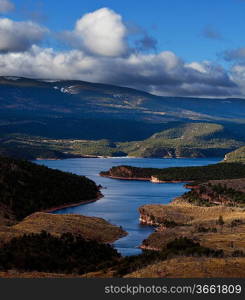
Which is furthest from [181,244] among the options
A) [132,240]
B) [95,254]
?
[132,240]

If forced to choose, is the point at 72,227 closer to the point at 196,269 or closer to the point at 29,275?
the point at 29,275

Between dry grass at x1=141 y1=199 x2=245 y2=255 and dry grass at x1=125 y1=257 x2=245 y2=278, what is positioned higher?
dry grass at x1=125 y1=257 x2=245 y2=278

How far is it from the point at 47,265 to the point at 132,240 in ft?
142

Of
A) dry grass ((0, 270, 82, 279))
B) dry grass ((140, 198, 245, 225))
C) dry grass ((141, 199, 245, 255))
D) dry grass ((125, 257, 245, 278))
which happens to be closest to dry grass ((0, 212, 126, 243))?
dry grass ((141, 199, 245, 255))

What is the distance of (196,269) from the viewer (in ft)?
217

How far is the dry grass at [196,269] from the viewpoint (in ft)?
213

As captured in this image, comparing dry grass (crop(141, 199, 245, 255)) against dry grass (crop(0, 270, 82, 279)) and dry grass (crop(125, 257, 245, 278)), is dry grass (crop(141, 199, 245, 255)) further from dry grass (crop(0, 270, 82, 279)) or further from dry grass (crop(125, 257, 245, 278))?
dry grass (crop(0, 270, 82, 279))

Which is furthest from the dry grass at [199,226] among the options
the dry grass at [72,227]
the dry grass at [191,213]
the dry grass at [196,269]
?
the dry grass at [196,269]

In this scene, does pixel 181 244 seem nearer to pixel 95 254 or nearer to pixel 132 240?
pixel 95 254

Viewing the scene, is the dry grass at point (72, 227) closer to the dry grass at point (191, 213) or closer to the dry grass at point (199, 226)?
the dry grass at point (199, 226)

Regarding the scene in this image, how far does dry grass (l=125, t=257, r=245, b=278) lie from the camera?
213 feet

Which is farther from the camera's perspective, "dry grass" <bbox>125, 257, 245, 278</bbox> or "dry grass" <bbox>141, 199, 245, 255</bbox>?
"dry grass" <bbox>141, 199, 245, 255</bbox>

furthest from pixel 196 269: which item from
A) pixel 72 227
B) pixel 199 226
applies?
pixel 199 226

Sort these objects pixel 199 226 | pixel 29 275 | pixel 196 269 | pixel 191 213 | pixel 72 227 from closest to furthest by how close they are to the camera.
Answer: pixel 196 269 < pixel 29 275 < pixel 72 227 < pixel 199 226 < pixel 191 213
